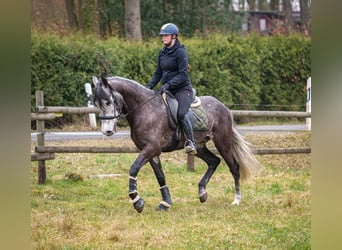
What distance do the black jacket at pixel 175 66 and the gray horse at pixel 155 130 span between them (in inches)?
8.0

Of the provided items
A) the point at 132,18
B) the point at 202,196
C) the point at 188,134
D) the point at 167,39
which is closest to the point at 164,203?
the point at 202,196

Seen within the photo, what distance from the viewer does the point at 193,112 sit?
6.29 m

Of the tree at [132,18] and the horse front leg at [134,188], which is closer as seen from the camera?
the horse front leg at [134,188]

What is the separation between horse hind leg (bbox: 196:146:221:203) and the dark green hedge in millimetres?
6916

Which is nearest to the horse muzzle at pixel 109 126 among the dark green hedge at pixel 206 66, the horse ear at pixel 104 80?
the horse ear at pixel 104 80

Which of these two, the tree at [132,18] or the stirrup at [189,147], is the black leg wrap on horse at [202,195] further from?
the tree at [132,18]

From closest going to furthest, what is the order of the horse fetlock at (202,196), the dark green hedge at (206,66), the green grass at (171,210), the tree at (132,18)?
the green grass at (171,210) → the horse fetlock at (202,196) → the dark green hedge at (206,66) → the tree at (132,18)

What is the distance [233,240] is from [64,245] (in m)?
1.33

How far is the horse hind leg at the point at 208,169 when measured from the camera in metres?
6.48

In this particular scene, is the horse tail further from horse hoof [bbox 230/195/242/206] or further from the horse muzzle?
the horse muzzle

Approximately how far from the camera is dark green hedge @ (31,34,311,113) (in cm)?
1321

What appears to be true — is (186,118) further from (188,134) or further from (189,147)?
(189,147)

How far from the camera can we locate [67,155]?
33.1 ft
